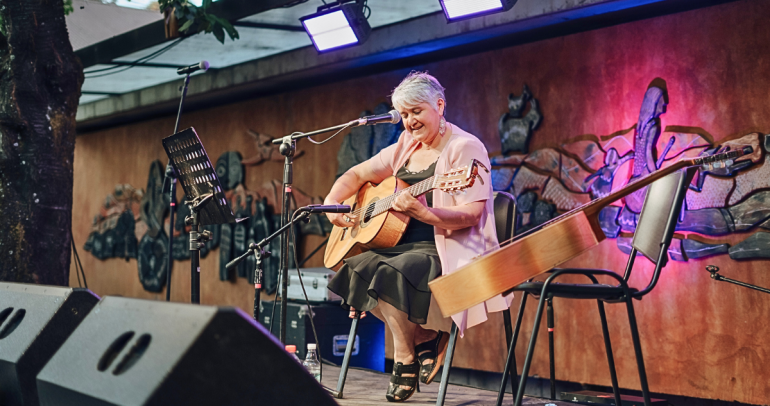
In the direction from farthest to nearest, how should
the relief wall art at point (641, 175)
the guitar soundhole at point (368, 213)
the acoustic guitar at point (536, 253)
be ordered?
1. the relief wall art at point (641, 175)
2. the guitar soundhole at point (368, 213)
3. the acoustic guitar at point (536, 253)

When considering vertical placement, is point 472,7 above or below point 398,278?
above

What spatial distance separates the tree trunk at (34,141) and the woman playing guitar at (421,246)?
182cm

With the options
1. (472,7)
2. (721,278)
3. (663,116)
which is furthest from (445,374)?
(663,116)

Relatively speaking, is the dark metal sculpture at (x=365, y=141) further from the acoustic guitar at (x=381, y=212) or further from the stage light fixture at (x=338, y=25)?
the acoustic guitar at (x=381, y=212)

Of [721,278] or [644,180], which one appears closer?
[644,180]

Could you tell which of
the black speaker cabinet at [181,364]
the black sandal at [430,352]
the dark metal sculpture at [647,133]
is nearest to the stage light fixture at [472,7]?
the dark metal sculpture at [647,133]

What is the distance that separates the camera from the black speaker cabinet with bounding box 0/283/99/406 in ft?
→ 7.26

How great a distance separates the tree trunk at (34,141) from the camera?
12.6 ft

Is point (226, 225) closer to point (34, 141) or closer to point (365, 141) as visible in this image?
point (365, 141)

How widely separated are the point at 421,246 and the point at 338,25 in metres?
2.38

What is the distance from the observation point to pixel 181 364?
1.50 metres

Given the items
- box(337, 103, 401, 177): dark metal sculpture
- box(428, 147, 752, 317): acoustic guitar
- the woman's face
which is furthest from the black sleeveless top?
box(337, 103, 401, 177): dark metal sculpture

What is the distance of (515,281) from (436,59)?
412 cm

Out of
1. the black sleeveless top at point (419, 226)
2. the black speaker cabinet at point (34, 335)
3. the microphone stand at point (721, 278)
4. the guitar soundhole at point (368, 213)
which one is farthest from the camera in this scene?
the microphone stand at point (721, 278)
